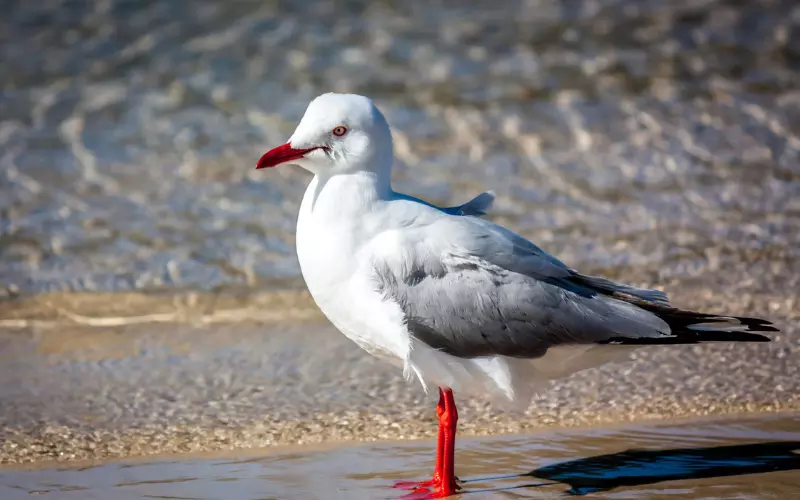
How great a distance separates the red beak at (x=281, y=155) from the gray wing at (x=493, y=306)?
0.45 meters

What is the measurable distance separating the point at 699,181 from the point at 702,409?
159 inches

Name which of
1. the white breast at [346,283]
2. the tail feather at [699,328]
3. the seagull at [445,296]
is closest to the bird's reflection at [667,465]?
the seagull at [445,296]

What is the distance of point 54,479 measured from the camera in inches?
154

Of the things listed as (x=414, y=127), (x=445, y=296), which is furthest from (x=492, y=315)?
(x=414, y=127)

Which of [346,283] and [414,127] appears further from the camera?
[414,127]

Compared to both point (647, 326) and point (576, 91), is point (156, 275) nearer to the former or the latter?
point (647, 326)

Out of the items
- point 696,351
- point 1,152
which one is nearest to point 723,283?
point 696,351

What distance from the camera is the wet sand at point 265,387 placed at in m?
4.38

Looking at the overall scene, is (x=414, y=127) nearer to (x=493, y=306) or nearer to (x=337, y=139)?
(x=337, y=139)

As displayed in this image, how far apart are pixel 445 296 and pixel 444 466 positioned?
1.82ft

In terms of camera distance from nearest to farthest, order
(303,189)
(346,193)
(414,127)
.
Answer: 1. (346,193)
2. (303,189)
3. (414,127)

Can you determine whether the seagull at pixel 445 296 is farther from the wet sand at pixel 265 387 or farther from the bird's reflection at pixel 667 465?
the wet sand at pixel 265 387

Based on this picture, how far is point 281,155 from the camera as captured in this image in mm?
3812

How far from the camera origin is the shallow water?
12.0 ft
